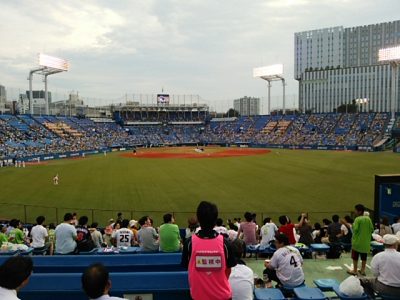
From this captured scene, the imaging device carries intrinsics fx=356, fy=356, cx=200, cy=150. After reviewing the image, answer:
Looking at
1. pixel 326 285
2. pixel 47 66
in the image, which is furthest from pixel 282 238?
pixel 47 66

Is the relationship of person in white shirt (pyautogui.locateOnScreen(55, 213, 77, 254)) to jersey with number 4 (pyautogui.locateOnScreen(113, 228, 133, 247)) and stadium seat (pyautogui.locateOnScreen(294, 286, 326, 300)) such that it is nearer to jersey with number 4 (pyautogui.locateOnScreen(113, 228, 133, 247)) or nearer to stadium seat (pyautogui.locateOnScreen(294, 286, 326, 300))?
jersey with number 4 (pyautogui.locateOnScreen(113, 228, 133, 247))

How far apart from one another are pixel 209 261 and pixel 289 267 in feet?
9.99

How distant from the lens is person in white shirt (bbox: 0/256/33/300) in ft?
11.4

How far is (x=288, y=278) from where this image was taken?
21.7 ft

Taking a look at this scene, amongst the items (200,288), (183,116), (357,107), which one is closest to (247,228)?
(200,288)

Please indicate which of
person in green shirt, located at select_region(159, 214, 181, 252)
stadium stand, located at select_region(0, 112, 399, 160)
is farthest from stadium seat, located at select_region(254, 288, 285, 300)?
stadium stand, located at select_region(0, 112, 399, 160)

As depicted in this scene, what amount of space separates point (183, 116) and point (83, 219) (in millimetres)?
107452

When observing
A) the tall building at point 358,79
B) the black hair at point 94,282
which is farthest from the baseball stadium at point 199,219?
the tall building at point 358,79

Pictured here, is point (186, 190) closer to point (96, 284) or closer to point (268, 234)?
point (268, 234)

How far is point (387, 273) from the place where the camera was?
6.42 m

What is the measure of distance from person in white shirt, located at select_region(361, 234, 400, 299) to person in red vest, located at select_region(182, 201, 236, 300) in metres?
3.70

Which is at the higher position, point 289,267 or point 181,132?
point 181,132

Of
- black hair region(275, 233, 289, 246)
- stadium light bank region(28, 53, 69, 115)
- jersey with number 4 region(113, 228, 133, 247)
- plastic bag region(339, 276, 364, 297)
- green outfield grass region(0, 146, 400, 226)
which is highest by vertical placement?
stadium light bank region(28, 53, 69, 115)

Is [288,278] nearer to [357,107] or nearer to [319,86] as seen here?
[357,107]
